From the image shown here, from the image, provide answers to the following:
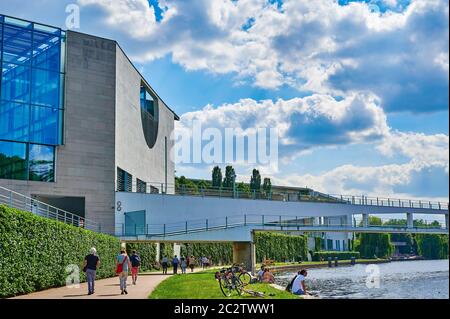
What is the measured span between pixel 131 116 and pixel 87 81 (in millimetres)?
6334

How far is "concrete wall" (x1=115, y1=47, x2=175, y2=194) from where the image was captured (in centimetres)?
4181

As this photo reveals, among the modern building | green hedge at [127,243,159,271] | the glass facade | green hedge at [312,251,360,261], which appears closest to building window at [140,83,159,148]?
the modern building

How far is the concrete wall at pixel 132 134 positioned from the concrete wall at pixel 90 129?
3.33 feet

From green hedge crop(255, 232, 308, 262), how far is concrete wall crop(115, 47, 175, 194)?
13.4 metres

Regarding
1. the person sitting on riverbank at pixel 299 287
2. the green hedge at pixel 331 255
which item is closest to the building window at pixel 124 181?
the person sitting on riverbank at pixel 299 287

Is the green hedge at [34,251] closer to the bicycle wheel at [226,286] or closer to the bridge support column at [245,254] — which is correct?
the bicycle wheel at [226,286]

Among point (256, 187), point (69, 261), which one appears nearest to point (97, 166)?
point (69, 261)

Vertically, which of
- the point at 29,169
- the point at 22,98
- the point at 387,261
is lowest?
the point at 387,261

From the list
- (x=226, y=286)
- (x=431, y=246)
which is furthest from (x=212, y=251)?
(x=431, y=246)

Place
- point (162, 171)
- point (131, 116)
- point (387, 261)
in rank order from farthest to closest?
point (387, 261)
point (162, 171)
point (131, 116)

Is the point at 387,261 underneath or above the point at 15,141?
underneath

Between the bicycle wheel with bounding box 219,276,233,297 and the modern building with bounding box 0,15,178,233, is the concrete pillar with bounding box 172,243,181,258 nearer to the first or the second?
the modern building with bounding box 0,15,178,233

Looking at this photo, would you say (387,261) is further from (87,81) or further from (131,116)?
(87,81)

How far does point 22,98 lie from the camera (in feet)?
116
